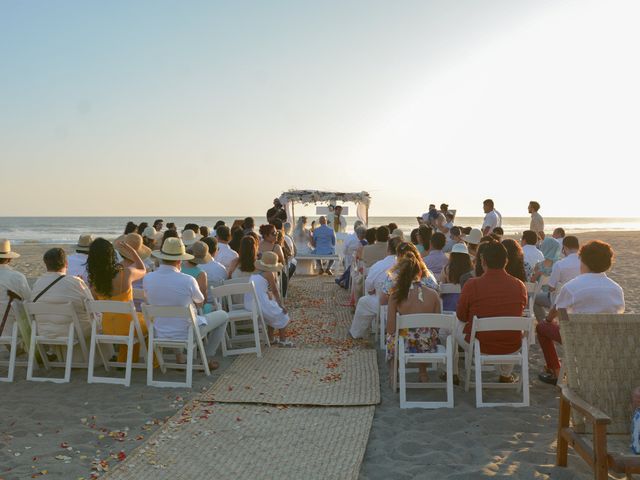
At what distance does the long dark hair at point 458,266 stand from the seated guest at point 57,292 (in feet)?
12.2

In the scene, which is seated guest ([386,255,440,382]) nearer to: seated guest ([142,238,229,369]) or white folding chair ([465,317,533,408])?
white folding chair ([465,317,533,408])

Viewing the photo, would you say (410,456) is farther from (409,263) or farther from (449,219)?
(449,219)

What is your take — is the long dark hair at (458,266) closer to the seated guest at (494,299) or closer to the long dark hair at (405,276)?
the long dark hair at (405,276)

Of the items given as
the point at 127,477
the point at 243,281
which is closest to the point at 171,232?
the point at 243,281

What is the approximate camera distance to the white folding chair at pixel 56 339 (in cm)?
550

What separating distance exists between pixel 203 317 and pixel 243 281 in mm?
1114

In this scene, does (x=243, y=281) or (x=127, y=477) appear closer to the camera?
(x=127, y=477)

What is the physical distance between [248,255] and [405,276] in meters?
2.32

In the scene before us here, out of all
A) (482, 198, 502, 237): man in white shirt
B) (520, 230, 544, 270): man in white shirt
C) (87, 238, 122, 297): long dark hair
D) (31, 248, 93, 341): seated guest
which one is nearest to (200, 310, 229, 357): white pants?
(87, 238, 122, 297): long dark hair

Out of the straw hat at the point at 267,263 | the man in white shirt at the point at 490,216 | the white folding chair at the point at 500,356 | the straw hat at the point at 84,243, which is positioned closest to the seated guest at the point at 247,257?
the straw hat at the point at 267,263

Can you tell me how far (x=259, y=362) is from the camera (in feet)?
20.9

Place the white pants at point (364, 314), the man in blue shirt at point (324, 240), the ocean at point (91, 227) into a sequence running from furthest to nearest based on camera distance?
the ocean at point (91, 227), the man in blue shirt at point (324, 240), the white pants at point (364, 314)

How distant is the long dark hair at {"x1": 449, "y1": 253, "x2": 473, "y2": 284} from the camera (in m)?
6.43

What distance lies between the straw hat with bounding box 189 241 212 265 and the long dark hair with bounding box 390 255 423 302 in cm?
277
